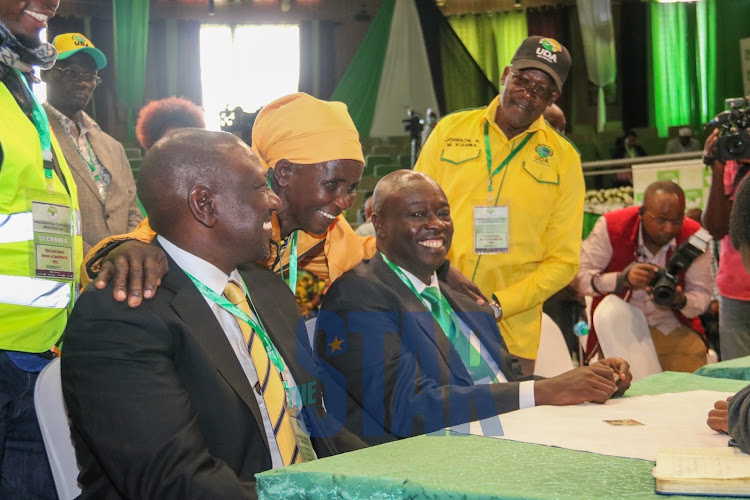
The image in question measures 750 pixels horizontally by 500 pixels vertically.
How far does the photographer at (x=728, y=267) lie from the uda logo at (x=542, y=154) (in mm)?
1055

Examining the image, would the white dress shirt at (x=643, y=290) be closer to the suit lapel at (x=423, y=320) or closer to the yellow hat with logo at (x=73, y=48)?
the suit lapel at (x=423, y=320)

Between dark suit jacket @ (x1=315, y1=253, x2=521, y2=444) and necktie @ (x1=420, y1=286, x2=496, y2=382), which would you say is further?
necktie @ (x1=420, y1=286, x2=496, y2=382)

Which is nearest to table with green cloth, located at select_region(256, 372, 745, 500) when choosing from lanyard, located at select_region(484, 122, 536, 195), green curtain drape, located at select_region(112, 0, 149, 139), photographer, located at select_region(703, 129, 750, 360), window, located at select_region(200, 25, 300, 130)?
lanyard, located at select_region(484, 122, 536, 195)

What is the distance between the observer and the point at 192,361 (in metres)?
1.56

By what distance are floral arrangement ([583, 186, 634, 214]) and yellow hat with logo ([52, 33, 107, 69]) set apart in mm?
5697

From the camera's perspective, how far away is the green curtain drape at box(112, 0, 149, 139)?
12.0 meters

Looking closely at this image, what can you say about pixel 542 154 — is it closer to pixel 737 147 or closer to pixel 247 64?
pixel 737 147

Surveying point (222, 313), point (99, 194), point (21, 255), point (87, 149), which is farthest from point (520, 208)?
point (21, 255)

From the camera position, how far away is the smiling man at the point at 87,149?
313 cm

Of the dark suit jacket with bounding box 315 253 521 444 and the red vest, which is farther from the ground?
the red vest

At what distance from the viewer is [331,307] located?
7.43 ft

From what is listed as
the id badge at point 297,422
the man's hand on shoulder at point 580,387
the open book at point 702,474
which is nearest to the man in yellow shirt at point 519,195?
the man's hand on shoulder at point 580,387

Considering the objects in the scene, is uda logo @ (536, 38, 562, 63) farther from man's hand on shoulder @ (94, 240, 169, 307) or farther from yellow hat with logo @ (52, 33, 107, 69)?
man's hand on shoulder @ (94, 240, 169, 307)

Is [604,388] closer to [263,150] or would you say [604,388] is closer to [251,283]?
[251,283]
